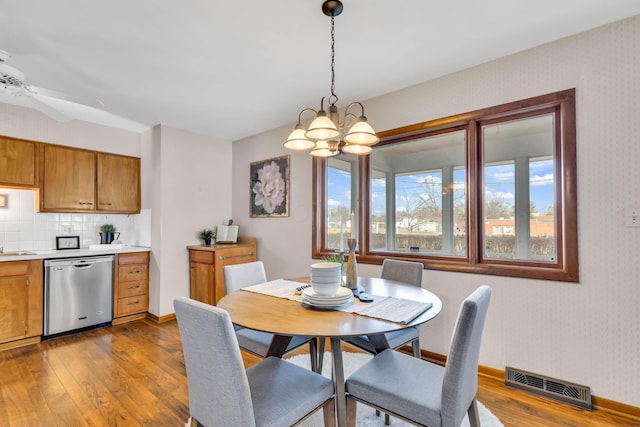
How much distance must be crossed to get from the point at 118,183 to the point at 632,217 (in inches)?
195

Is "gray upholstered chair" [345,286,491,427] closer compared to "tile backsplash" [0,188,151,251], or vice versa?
"gray upholstered chair" [345,286,491,427]

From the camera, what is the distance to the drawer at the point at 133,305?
11.7ft

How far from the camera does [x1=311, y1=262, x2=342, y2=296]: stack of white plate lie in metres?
1.51

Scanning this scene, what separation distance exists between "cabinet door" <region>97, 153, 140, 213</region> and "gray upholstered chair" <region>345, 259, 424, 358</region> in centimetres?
344

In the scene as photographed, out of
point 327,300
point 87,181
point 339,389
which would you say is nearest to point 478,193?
point 327,300

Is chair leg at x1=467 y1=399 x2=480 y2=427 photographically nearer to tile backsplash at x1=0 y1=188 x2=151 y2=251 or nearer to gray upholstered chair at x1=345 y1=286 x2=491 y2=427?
gray upholstered chair at x1=345 y1=286 x2=491 y2=427

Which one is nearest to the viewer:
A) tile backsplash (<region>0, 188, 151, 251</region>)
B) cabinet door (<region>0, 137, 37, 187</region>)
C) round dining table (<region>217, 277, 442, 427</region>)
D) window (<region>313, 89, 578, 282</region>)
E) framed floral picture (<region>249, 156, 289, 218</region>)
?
round dining table (<region>217, 277, 442, 427</region>)

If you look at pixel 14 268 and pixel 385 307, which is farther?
pixel 14 268

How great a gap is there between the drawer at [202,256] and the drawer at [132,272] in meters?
0.56

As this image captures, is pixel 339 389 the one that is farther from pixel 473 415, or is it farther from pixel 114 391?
pixel 114 391

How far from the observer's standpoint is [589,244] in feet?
6.40

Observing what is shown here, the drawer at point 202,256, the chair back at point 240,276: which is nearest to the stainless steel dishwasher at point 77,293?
the drawer at point 202,256

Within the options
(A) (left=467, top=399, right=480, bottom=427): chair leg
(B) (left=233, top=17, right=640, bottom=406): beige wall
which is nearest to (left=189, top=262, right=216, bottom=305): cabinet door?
(B) (left=233, top=17, right=640, bottom=406): beige wall

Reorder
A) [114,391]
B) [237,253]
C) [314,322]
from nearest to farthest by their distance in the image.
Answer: [314,322], [114,391], [237,253]
